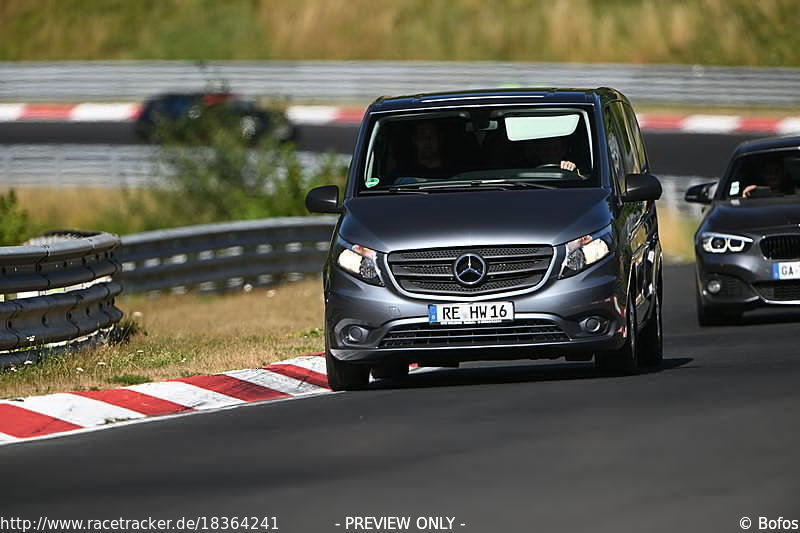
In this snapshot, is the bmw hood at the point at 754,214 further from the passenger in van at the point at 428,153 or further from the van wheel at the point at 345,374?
the van wheel at the point at 345,374

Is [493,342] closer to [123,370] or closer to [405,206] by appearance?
[405,206]

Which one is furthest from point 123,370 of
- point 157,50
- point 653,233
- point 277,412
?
point 157,50

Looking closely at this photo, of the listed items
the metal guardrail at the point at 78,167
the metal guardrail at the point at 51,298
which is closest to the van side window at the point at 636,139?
the metal guardrail at the point at 51,298

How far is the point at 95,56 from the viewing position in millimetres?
59875

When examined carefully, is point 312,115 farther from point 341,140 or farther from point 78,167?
point 78,167

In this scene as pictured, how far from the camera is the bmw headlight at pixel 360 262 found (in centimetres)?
1207

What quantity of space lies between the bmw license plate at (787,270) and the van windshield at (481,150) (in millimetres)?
4444

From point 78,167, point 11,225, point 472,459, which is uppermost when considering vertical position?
point 472,459

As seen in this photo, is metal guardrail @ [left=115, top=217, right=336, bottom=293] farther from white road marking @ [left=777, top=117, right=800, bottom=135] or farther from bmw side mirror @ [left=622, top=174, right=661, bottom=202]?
white road marking @ [left=777, top=117, right=800, bottom=135]

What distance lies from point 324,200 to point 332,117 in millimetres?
34881

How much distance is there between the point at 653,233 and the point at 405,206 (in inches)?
112

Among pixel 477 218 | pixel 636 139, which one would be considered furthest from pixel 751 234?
pixel 477 218

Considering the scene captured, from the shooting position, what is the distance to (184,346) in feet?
51.4

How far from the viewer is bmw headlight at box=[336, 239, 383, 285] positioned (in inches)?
475
